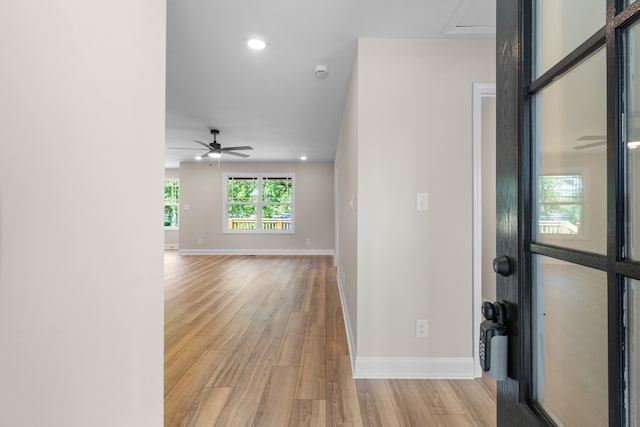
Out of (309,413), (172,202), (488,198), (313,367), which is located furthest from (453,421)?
(172,202)

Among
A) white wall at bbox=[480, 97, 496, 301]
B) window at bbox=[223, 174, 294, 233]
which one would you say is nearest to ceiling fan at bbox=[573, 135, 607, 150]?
white wall at bbox=[480, 97, 496, 301]

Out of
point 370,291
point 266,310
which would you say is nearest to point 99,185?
point 370,291

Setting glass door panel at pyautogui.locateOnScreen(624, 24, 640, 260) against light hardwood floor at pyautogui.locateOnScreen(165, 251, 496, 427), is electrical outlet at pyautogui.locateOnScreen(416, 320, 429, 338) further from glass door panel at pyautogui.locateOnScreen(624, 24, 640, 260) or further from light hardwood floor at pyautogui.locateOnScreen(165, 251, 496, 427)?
glass door panel at pyautogui.locateOnScreen(624, 24, 640, 260)

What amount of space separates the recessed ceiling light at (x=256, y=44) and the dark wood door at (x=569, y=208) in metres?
1.96

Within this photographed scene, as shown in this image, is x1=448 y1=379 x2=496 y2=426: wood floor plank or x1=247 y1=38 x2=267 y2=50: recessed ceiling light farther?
x1=247 y1=38 x2=267 y2=50: recessed ceiling light

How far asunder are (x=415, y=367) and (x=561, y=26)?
7.12 feet

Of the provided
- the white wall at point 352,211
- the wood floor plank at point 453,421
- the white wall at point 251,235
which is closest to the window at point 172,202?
the white wall at point 251,235

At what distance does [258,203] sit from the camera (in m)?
8.63

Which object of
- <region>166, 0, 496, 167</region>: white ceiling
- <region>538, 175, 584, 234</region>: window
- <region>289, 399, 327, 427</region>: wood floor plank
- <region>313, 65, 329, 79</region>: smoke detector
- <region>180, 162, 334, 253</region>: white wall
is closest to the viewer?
<region>538, 175, 584, 234</region>: window

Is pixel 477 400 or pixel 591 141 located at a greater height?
pixel 591 141

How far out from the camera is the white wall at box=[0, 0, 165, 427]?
741mm

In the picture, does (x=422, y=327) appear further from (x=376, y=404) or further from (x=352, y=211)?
(x=352, y=211)

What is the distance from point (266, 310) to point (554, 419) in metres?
3.38

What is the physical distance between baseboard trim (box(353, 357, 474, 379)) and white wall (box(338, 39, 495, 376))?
1.14ft
